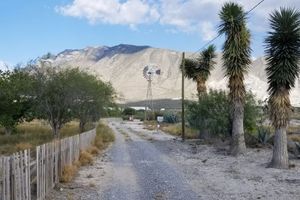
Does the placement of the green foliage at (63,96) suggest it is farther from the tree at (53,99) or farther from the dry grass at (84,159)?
the dry grass at (84,159)

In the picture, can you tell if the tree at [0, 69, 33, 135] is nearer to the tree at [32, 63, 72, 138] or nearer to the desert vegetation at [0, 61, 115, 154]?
the desert vegetation at [0, 61, 115, 154]

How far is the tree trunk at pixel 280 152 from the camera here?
21.1 meters

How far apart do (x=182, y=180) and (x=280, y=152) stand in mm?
5484

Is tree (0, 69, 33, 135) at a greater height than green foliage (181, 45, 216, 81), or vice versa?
green foliage (181, 45, 216, 81)

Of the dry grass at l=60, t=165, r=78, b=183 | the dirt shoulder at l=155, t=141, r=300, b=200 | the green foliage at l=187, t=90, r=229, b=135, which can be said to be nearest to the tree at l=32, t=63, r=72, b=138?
the green foliage at l=187, t=90, r=229, b=135

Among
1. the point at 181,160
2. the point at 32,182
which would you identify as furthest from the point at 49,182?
the point at 181,160

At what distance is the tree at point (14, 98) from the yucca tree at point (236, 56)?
1897 cm

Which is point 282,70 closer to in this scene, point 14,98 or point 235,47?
point 235,47

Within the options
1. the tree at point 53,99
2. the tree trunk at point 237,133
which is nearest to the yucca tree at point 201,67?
the tree at point 53,99

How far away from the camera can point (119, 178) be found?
716 inches

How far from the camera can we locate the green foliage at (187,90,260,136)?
35250mm

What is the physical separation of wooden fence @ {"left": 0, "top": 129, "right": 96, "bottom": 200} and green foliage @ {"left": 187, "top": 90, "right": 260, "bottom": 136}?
18759 millimetres

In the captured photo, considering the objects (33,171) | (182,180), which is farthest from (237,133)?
(33,171)

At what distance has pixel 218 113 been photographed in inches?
1412
